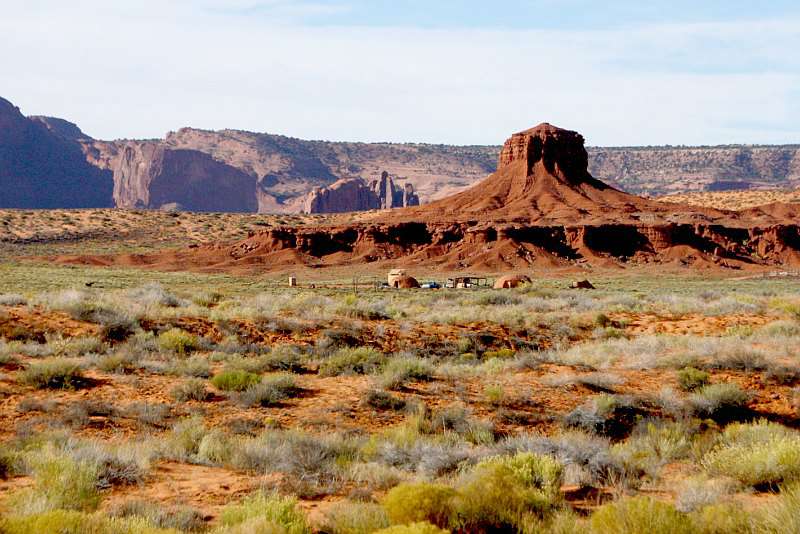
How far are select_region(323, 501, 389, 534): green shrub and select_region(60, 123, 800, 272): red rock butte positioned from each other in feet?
193

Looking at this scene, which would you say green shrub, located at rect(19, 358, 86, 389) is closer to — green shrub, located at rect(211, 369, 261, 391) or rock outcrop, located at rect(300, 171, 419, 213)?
green shrub, located at rect(211, 369, 261, 391)

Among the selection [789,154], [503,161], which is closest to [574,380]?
[503,161]

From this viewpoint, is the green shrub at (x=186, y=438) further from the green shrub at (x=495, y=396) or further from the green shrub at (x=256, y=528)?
the green shrub at (x=495, y=396)

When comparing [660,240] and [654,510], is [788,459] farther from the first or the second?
[660,240]

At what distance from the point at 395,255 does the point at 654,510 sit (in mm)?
68245

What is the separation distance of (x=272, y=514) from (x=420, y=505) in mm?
1272

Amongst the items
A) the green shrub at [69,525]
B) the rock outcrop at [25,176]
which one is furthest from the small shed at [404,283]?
the rock outcrop at [25,176]

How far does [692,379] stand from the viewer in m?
14.4

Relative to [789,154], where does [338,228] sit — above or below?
below

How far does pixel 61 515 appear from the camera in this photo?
5809 millimetres

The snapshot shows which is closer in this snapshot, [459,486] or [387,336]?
[459,486]

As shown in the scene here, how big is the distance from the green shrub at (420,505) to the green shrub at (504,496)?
116 mm

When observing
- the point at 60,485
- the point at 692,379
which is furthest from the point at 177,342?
the point at 692,379

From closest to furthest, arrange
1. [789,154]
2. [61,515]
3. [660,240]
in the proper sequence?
1. [61,515]
2. [660,240]
3. [789,154]
